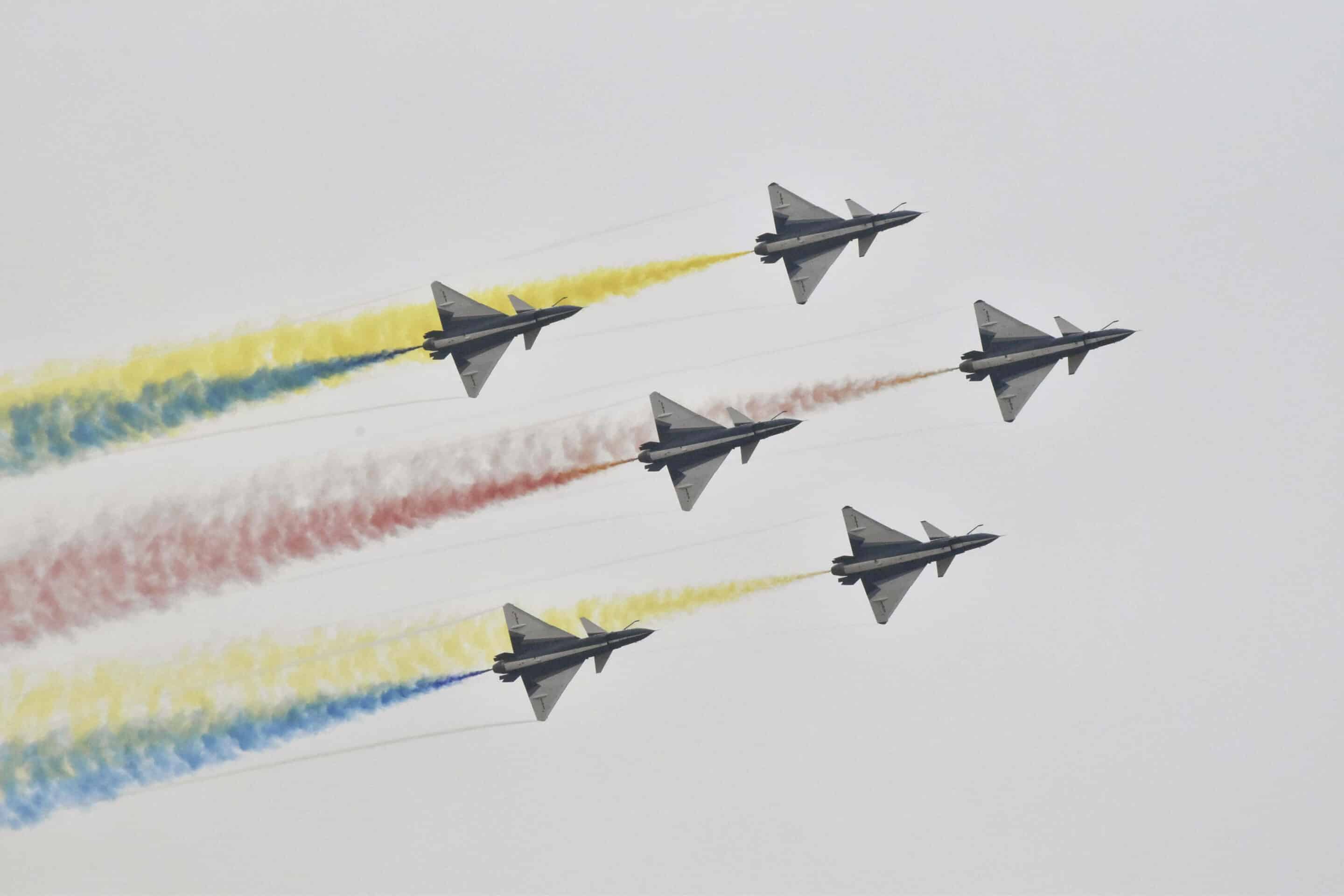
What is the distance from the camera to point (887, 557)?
6781 centimetres

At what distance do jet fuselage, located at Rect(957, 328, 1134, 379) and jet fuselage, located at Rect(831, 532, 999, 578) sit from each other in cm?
644

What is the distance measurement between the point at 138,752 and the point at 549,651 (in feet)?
46.9

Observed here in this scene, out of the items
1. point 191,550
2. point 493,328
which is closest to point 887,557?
point 493,328

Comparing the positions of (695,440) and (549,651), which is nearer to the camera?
(549,651)

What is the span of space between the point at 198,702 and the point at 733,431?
2112cm

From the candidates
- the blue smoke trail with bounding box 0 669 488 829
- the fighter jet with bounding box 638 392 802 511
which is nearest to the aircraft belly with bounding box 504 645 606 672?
the blue smoke trail with bounding box 0 669 488 829

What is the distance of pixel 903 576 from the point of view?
6838 centimetres

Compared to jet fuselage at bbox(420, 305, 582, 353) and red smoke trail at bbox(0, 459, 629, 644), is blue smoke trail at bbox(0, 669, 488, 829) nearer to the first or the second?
red smoke trail at bbox(0, 459, 629, 644)

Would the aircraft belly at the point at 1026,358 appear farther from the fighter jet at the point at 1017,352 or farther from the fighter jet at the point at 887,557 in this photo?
the fighter jet at the point at 887,557

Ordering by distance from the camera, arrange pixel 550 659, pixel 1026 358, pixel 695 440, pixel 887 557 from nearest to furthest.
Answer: pixel 550 659 → pixel 695 440 → pixel 887 557 → pixel 1026 358

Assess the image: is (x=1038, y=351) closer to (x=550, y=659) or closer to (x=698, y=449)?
(x=698, y=449)

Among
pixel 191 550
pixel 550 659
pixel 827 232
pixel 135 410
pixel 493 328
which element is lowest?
pixel 550 659

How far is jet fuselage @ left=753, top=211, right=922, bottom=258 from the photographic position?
220 ft

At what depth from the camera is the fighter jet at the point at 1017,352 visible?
228 ft
